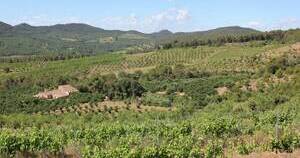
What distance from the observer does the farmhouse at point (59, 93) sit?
347 ft

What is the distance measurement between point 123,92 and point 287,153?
82.9 metres

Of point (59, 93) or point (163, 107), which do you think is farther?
point (59, 93)

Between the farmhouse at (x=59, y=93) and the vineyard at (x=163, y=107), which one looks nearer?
the vineyard at (x=163, y=107)

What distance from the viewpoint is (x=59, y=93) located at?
10938 cm

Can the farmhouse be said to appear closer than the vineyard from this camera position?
No

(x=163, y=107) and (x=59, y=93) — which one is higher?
(x=163, y=107)

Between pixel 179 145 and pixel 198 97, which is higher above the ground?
pixel 179 145

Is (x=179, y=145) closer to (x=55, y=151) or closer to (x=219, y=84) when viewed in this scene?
(x=55, y=151)

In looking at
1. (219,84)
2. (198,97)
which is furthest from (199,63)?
(198,97)

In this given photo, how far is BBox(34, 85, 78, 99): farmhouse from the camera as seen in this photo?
347 ft

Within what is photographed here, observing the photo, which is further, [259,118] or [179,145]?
[259,118]

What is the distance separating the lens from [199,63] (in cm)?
14200

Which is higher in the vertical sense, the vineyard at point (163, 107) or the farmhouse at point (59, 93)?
the vineyard at point (163, 107)

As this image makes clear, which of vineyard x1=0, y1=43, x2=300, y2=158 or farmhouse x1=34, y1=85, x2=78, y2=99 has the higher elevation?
vineyard x1=0, y1=43, x2=300, y2=158
